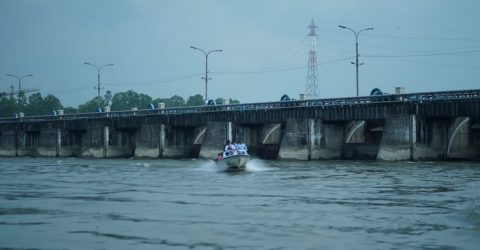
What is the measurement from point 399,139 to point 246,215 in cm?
3733

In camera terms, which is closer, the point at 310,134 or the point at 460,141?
the point at 460,141

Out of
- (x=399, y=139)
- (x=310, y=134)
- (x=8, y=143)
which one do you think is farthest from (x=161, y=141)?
(x=8, y=143)

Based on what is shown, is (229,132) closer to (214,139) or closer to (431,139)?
(214,139)

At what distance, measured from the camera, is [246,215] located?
2123 centimetres

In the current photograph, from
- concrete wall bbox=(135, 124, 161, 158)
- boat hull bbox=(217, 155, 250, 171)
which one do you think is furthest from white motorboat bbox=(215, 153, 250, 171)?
concrete wall bbox=(135, 124, 161, 158)

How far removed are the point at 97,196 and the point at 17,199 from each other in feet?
10.6

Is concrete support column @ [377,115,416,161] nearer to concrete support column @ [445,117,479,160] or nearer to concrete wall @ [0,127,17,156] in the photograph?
concrete support column @ [445,117,479,160]

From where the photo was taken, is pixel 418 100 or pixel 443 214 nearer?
pixel 443 214

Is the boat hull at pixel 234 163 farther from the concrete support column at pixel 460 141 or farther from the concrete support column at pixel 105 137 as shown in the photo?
the concrete support column at pixel 105 137

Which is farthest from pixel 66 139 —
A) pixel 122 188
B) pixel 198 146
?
pixel 122 188

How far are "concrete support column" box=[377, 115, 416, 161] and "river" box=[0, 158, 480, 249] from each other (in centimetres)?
1954

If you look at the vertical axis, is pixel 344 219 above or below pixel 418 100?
below

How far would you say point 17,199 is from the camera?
27.3 m

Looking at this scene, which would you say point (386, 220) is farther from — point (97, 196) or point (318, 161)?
point (318, 161)
